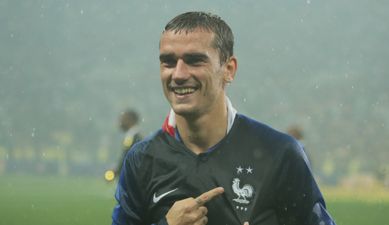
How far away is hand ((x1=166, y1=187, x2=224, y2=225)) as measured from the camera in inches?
109

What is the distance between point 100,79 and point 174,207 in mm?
57047

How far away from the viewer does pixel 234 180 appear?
9.45 feet

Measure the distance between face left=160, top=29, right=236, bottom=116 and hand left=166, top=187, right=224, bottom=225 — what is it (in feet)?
1.01

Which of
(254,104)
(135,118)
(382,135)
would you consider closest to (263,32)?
(254,104)

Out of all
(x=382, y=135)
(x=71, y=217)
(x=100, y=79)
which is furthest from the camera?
(x=100, y=79)

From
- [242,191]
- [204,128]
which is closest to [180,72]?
[204,128]

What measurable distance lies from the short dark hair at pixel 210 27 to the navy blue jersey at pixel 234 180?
0.29 meters

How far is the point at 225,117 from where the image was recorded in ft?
9.77

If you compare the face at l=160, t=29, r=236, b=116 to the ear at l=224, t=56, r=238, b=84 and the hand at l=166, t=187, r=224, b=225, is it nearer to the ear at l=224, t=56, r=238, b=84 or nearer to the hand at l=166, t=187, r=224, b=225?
the ear at l=224, t=56, r=238, b=84

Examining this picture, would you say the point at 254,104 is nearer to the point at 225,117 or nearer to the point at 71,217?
the point at 71,217

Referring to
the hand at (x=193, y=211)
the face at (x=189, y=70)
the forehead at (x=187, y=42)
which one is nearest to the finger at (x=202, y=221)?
the hand at (x=193, y=211)

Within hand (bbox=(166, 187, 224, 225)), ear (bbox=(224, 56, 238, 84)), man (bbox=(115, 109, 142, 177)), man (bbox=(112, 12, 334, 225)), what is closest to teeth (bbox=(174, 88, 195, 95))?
man (bbox=(112, 12, 334, 225))

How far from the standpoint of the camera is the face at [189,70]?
9.16 ft

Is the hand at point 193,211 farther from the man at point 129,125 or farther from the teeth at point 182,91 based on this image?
the man at point 129,125
